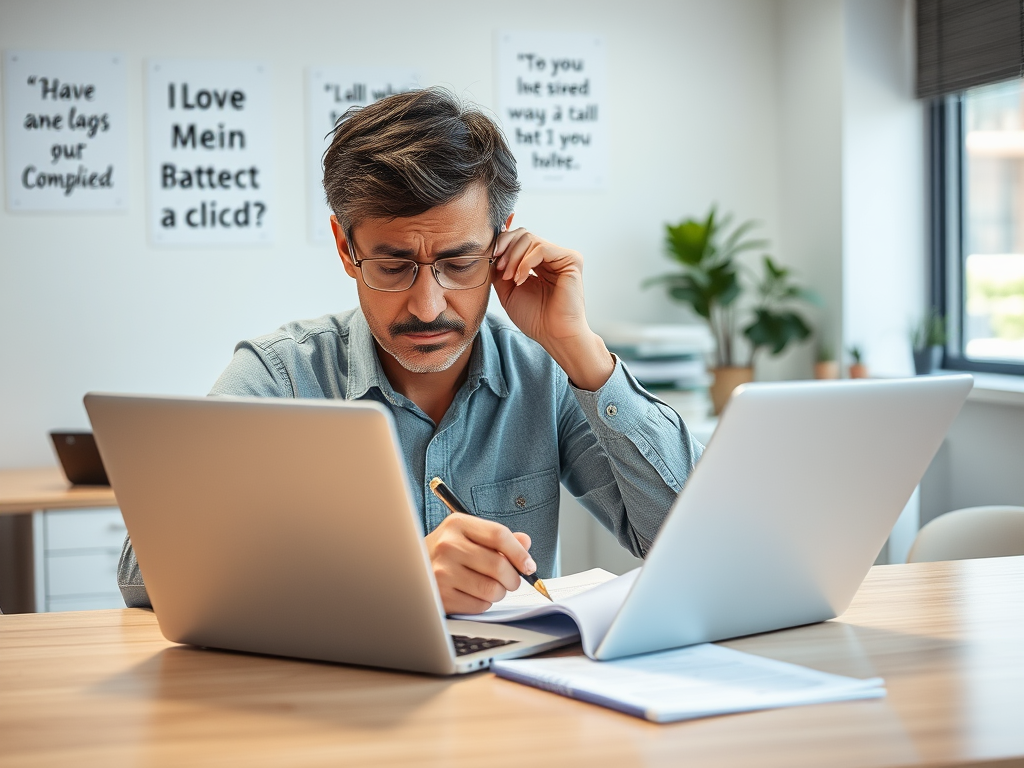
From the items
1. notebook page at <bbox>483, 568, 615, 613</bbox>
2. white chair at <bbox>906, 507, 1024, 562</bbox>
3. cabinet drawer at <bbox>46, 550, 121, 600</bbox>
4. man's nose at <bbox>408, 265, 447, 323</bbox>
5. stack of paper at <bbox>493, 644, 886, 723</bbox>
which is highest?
man's nose at <bbox>408, 265, 447, 323</bbox>

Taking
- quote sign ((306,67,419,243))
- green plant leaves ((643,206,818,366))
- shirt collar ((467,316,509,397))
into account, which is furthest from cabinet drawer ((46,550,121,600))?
green plant leaves ((643,206,818,366))

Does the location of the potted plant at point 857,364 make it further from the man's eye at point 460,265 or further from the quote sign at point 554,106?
the man's eye at point 460,265

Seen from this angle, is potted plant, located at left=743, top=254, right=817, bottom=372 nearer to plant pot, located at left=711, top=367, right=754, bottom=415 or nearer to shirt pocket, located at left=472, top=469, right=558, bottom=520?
plant pot, located at left=711, top=367, right=754, bottom=415

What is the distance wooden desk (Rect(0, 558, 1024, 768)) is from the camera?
0.65 meters

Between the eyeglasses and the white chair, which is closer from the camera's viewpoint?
the eyeglasses

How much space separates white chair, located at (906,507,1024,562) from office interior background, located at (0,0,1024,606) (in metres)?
1.08

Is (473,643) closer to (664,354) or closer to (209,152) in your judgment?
(664,354)

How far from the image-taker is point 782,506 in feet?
2.75

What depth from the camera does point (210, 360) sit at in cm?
309

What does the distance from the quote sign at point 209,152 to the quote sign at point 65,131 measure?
0.10m

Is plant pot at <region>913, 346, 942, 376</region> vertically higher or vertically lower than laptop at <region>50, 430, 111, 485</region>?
higher

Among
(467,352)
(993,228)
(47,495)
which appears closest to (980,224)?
(993,228)

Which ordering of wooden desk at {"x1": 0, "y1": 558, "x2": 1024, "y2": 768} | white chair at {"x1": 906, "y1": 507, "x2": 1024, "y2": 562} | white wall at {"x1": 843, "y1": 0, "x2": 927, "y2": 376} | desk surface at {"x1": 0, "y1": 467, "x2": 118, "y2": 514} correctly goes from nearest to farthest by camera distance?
wooden desk at {"x1": 0, "y1": 558, "x2": 1024, "y2": 768}, white chair at {"x1": 906, "y1": 507, "x2": 1024, "y2": 562}, desk surface at {"x1": 0, "y1": 467, "x2": 118, "y2": 514}, white wall at {"x1": 843, "y1": 0, "x2": 927, "y2": 376}

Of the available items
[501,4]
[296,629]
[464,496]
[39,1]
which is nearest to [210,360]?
[39,1]
